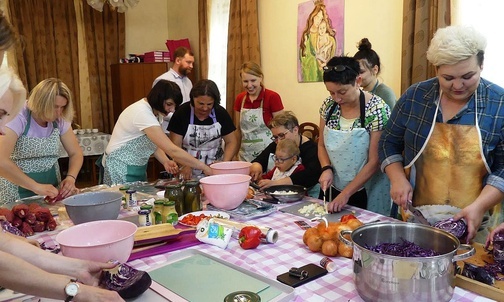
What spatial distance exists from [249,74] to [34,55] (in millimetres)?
3657

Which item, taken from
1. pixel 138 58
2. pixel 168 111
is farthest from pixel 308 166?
pixel 138 58

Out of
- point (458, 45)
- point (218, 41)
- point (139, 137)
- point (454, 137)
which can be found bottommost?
point (139, 137)

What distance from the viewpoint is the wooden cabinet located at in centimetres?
570

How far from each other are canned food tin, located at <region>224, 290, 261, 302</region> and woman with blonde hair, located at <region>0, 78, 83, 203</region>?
1357 mm

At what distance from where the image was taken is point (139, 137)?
2.66m

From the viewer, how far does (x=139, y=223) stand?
166cm

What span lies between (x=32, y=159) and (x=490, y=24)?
9.65 ft

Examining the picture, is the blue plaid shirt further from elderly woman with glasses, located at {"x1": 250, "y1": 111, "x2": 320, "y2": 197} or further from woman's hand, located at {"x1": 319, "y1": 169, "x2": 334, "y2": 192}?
elderly woman with glasses, located at {"x1": 250, "y1": 111, "x2": 320, "y2": 197}

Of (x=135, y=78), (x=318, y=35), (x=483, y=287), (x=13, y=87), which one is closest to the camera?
(x=483, y=287)

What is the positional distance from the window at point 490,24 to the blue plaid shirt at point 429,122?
1.28 m

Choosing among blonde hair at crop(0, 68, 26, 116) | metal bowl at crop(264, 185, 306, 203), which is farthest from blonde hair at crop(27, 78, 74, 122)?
metal bowl at crop(264, 185, 306, 203)

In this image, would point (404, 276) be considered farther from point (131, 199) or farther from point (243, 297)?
point (131, 199)

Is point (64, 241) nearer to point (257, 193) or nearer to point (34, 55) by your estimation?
point (257, 193)

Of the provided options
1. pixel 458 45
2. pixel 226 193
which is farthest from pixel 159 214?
pixel 458 45
